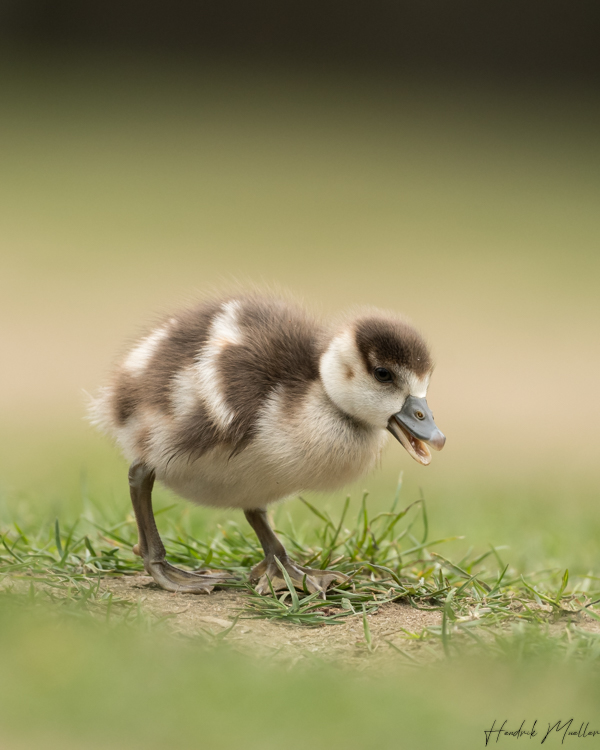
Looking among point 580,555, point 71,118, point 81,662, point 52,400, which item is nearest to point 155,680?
point 81,662

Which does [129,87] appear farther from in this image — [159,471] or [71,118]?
[159,471]

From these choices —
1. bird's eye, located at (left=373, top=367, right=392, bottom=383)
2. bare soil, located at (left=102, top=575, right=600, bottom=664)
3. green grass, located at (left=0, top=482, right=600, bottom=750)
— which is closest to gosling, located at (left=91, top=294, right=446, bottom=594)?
bird's eye, located at (left=373, top=367, right=392, bottom=383)

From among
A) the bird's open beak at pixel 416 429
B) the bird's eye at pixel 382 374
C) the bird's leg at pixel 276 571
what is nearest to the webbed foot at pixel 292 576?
the bird's leg at pixel 276 571

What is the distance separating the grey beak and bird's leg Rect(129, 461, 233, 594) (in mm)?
820

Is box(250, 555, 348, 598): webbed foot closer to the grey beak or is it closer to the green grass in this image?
the green grass

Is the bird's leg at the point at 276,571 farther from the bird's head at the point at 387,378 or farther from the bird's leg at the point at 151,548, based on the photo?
the bird's head at the point at 387,378

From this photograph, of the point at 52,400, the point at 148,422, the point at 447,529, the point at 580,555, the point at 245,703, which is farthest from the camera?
the point at 52,400

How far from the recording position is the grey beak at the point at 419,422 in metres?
2.78

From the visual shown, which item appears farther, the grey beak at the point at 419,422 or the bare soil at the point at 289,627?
the grey beak at the point at 419,422

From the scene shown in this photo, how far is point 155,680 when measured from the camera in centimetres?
219

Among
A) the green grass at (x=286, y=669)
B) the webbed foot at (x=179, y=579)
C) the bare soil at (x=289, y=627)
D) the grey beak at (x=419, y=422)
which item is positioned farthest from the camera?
the webbed foot at (x=179, y=579)

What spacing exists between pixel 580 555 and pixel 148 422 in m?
2.00

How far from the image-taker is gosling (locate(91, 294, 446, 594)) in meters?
2.84
